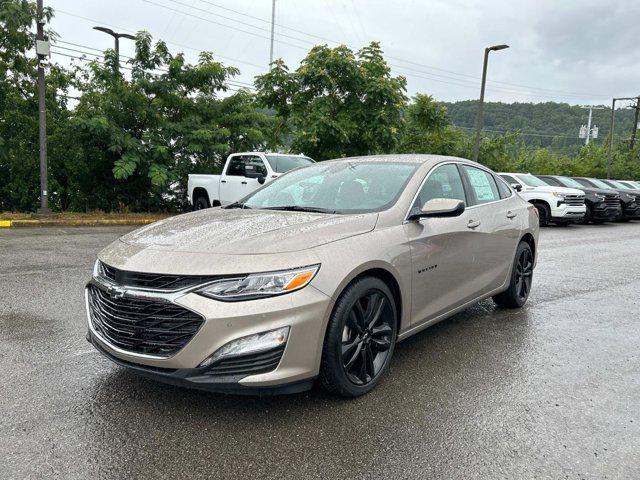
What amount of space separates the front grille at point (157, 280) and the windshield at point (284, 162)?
1039 cm

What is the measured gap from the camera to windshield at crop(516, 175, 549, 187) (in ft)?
57.3

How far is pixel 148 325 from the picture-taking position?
2.84 meters

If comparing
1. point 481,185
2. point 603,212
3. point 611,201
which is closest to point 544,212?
point 603,212

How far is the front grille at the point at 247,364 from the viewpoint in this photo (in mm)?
2734

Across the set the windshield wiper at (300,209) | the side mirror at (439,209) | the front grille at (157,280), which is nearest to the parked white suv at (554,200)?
the side mirror at (439,209)

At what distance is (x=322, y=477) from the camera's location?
96.8 inches

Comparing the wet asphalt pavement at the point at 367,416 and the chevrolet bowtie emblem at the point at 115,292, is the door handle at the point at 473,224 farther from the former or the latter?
the chevrolet bowtie emblem at the point at 115,292

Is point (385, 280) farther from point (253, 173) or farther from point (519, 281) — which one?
point (253, 173)

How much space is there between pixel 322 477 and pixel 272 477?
0.78ft

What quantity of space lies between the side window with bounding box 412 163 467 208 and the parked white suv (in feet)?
42.7

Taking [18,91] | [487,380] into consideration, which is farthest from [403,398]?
[18,91]

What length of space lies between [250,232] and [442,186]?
1.88 metres

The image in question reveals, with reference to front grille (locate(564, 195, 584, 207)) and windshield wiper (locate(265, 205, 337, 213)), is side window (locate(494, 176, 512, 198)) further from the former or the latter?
front grille (locate(564, 195, 584, 207))

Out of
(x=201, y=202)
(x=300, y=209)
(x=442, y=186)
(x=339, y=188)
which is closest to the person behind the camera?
(x=300, y=209)
